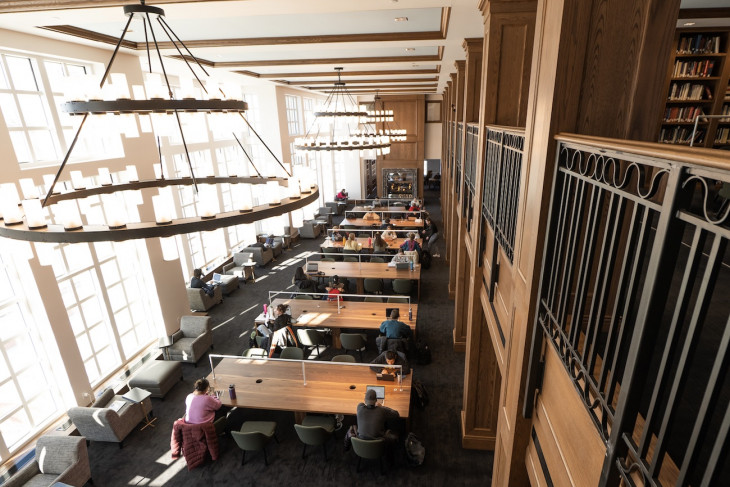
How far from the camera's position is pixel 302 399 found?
5.55 m

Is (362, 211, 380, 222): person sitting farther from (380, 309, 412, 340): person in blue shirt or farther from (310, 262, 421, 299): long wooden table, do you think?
(380, 309, 412, 340): person in blue shirt

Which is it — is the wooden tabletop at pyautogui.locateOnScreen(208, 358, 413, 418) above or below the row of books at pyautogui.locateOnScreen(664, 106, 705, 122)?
below

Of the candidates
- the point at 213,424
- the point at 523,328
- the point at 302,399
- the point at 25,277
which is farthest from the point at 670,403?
the point at 25,277

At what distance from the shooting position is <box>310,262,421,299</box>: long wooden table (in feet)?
31.1

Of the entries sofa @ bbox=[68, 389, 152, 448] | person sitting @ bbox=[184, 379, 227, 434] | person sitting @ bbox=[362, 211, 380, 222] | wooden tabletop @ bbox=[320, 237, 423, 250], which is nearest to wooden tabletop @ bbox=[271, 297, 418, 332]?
person sitting @ bbox=[184, 379, 227, 434]

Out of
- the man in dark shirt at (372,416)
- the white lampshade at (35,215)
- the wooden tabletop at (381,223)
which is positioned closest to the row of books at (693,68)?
the man in dark shirt at (372,416)

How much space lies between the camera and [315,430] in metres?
5.29

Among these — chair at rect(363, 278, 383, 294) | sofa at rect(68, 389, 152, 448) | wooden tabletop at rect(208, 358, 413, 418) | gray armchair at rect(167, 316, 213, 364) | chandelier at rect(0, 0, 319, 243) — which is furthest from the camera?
chair at rect(363, 278, 383, 294)

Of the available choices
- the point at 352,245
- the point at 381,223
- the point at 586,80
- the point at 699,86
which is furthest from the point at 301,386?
the point at 381,223

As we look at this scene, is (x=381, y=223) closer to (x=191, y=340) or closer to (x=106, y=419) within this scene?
(x=191, y=340)

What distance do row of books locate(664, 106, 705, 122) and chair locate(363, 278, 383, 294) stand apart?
639cm

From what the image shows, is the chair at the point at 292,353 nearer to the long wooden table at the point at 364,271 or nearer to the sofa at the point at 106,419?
the sofa at the point at 106,419

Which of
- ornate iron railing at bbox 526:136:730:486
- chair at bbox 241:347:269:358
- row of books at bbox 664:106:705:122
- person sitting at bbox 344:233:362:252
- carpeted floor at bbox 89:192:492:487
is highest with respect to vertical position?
row of books at bbox 664:106:705:122

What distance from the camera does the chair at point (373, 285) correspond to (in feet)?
32.1
